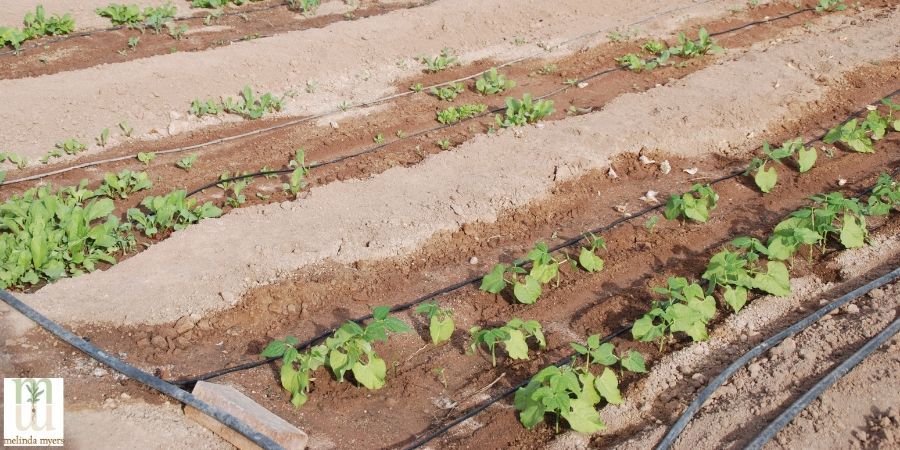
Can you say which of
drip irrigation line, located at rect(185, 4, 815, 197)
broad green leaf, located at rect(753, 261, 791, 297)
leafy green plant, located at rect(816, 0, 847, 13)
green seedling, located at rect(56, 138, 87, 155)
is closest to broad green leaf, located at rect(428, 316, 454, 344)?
broad green leaf, located at rect(753, 261, 791, 297)

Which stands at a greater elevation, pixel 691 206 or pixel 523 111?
pixel 523 111

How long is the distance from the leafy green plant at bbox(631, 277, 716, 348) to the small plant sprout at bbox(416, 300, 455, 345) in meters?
1.06

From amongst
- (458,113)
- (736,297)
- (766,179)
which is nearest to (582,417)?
(736,297)

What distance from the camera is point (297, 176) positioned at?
649cm

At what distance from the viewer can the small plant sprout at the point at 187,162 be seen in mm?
6918

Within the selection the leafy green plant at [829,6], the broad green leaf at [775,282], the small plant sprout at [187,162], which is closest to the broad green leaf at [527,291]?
the broad green leaf at [775,282]

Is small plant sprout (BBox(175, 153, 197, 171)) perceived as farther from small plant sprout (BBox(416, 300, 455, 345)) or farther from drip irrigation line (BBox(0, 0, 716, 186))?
small plant sprout (BBox(416, 300, 455, 345))

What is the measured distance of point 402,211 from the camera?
6180 millimetres

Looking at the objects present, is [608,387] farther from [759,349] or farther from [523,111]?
[523,111]

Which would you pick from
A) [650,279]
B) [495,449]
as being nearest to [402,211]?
[650,279]

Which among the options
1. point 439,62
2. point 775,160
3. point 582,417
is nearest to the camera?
point 582,417

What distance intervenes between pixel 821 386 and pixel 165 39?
7.77 meters

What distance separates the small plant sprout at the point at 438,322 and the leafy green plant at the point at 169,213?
6.98ft

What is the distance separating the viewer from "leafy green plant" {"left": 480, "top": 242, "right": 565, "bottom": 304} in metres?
5.23
